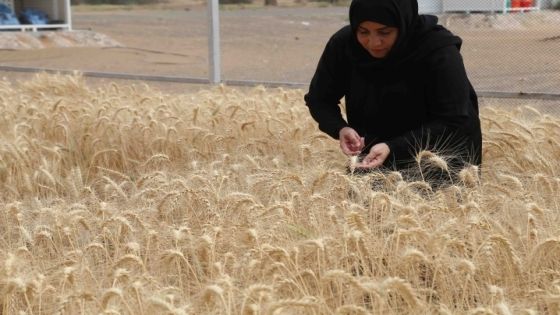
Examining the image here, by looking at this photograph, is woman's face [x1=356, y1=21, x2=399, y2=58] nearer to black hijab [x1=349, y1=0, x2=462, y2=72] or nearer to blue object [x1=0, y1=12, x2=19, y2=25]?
black hijab [x1=349, y1=0, x2=462, y2=72]

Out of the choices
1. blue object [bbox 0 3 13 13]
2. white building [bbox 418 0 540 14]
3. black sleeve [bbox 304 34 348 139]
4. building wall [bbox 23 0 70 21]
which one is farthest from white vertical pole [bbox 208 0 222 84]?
building wall [bbox 23 0 70 21]

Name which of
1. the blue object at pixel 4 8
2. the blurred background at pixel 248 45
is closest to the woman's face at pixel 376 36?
the blurred background at pixel 248 45

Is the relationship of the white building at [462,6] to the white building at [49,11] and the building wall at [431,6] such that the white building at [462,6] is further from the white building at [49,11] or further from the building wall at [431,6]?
the white building at [49,11]

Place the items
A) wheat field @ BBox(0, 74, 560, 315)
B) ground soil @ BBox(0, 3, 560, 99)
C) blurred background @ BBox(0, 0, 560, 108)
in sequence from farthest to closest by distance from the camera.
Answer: ground soil @ BBox(0, 3, 560, 99), blurred background @ BBox(0, 0, 560, 108), wheat field @ BBox(0, 74, 560, 315)

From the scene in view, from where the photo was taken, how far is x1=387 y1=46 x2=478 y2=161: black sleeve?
4.20 m

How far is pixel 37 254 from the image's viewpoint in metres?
3.79

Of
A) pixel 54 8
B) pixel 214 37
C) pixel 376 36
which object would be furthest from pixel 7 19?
pixel 376 36

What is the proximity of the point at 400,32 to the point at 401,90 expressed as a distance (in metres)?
0.29

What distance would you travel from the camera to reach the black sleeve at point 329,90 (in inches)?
175

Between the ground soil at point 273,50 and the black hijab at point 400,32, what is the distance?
4.67 m

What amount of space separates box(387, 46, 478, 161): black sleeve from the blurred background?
2.62 metres

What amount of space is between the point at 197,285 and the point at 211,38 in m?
5.54

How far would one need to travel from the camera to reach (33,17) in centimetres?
1925

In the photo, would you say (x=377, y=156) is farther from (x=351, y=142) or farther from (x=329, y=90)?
(x=329, y=90)
